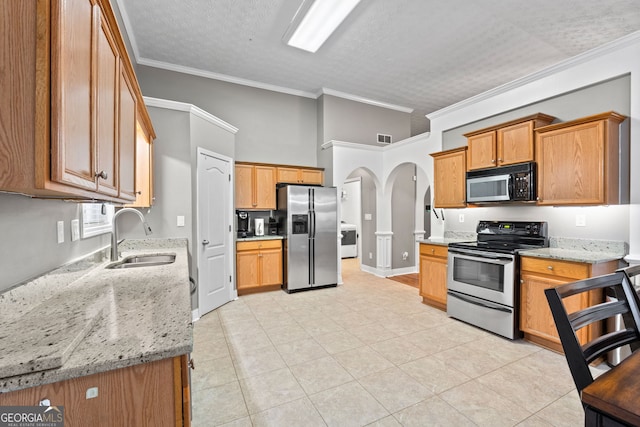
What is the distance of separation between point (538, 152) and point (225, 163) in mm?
3801

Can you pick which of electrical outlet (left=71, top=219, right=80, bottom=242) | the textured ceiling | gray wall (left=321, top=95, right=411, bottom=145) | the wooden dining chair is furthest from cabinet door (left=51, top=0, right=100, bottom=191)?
gray wall (left=321, top=95, right=411, bottom=145)

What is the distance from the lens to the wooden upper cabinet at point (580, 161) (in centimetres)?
255

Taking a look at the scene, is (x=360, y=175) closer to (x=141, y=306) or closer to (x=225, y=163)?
(x=225, y=163)

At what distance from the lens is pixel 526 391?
81.6 inches

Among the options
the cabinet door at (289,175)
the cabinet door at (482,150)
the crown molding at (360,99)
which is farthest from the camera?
the crown molding at (360,99)

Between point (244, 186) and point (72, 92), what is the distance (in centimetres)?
384

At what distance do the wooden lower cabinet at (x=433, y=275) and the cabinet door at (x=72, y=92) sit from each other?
11.9 feet

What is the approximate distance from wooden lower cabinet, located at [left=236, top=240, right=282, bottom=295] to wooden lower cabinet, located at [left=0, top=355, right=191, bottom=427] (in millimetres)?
3553

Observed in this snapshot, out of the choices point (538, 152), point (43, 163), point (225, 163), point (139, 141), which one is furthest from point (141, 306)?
point (538, 152)

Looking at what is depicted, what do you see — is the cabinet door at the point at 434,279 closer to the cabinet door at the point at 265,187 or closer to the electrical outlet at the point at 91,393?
the cabinet door at the point at 265,187

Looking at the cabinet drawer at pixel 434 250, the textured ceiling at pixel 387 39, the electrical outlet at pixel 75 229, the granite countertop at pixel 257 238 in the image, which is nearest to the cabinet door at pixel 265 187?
the granite countertop at pixel 257 238

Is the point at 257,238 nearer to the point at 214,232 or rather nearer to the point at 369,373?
the point at 214,232

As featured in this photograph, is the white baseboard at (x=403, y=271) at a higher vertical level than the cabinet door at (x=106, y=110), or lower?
lower

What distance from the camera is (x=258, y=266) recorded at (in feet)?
14.9
